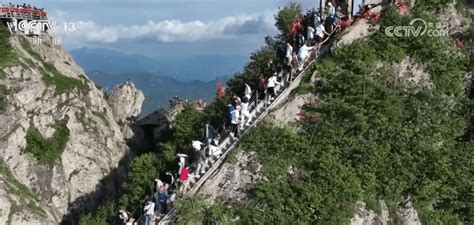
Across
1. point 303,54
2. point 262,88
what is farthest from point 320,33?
point 262,88

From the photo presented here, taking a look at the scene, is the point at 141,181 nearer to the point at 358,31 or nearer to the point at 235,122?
the point at 235,122

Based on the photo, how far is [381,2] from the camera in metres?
28.2

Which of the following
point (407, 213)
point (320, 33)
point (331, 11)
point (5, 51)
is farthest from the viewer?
point (5, 51)

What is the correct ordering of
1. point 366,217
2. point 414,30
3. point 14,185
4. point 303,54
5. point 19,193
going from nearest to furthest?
1. point 366,217
2. point 303,54
3. point 414,30
4. point 19,193
5. point 14,185

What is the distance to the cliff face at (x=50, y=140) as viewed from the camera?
3594 centimetres

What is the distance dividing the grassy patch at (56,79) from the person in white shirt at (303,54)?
2082 centimetres

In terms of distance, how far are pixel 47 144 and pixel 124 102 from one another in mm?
13529

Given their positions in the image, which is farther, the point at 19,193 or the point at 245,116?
the point at 19,193

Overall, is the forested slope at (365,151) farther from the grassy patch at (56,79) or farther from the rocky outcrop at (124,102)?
the rocky outcrop at (124,102)

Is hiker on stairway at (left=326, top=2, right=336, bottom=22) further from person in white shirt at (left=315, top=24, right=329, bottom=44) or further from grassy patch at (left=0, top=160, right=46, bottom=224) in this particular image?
grassy patch at (left=0, top=160, right=46, bottom=224)

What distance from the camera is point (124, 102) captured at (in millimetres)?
50625

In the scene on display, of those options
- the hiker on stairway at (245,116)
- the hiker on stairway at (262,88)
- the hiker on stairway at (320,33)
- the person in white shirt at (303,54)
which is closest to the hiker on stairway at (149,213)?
the hiker on stairway at (245,116)

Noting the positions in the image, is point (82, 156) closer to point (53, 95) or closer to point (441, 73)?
point (53, 95)

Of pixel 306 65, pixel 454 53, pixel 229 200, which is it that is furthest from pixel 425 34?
pixel 229 200
